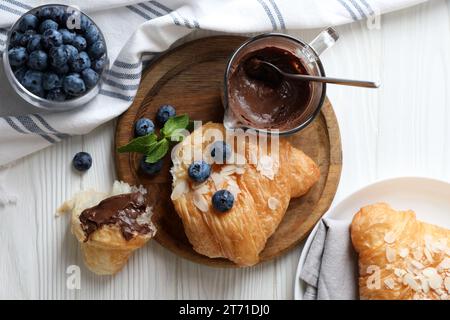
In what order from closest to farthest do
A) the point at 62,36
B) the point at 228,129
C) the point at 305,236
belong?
the point at 62,36
the point at 228,129
the point at 305,236

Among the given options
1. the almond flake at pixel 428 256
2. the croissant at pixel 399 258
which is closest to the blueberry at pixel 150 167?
the croissant at pixel 399 258

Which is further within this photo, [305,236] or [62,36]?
[305,236]

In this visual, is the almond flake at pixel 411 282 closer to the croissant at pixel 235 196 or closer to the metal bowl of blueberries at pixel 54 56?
the croissant at pixel 235 196

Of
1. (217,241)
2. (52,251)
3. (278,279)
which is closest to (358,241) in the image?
(278,279)

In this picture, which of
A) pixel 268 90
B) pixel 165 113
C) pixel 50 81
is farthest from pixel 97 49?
pixel 268 90

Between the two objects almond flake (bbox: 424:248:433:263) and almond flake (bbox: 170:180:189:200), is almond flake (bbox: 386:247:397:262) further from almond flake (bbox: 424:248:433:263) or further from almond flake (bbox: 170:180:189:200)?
almond flake (bbox: 170:180:189:200)

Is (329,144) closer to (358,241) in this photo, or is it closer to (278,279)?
(358,241)

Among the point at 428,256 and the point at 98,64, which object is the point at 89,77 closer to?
the point at 98,64

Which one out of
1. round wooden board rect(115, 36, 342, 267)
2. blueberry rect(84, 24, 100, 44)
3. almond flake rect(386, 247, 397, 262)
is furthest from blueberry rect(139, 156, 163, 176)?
almond flake rect(386, 247, 397, 262)
